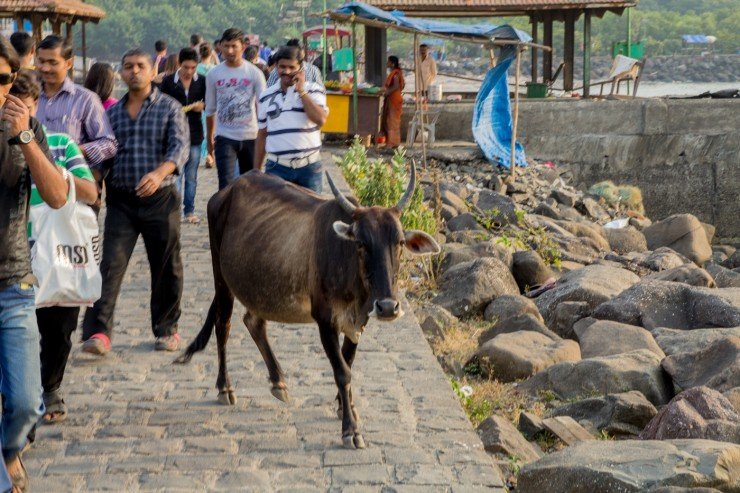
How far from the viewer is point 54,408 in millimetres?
6629

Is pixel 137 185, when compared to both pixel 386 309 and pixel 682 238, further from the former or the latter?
pixel 682 238

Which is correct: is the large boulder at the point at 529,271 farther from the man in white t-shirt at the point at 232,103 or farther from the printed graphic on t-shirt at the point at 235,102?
the printed graphic on t-shirt at the point at 235,102

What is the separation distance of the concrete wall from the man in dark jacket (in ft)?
32.4

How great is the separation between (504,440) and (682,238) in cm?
1193

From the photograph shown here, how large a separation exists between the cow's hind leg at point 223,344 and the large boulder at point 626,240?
1088 centimetres

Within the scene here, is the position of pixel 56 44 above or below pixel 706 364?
above

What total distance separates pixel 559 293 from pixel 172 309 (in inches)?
200

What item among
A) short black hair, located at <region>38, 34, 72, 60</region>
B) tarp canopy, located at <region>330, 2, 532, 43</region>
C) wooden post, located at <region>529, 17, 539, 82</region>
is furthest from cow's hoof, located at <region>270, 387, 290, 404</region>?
wooden post, located at <region>529, 17, 539, 82</region>

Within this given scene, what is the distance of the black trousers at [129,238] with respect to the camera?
7836mm

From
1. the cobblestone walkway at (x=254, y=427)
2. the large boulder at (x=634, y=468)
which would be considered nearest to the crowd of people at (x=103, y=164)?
the cobblestone walkway at (x=254, y=427)

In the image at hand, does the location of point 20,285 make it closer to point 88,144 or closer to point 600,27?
point 88,144

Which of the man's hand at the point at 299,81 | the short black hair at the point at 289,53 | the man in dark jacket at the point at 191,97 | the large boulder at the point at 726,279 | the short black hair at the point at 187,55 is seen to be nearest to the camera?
the short black hair at the point at 289,53

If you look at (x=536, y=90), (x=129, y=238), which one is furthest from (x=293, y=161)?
(x=536, y=90)

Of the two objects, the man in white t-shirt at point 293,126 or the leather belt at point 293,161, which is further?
the leather belt at point 293,161
